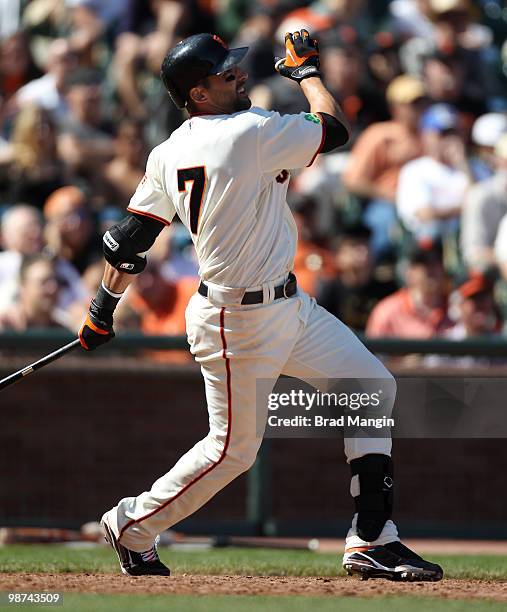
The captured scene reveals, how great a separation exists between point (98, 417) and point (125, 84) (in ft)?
13.0

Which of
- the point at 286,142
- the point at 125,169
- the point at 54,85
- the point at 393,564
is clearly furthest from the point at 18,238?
the point at 393,564

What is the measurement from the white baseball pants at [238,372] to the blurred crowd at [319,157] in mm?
A: 3397

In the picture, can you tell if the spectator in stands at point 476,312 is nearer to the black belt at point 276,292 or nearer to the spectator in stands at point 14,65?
the black belt at point 276,292

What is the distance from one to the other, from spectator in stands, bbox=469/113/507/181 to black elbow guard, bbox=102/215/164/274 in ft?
17.8

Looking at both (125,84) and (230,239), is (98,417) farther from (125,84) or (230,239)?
(125,84)

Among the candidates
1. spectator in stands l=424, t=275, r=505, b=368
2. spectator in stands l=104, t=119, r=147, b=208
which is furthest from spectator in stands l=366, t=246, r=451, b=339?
spectator in stands l=104, t=119, r=147, b=208

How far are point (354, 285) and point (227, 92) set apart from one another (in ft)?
13.7

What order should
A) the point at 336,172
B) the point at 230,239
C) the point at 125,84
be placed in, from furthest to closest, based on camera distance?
the point at 125,84
the point at 336,172
the point at 230,239

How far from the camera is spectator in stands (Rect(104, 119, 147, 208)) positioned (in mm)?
10391

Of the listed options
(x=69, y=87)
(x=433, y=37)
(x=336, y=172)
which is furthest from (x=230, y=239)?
(x=433, y=37)

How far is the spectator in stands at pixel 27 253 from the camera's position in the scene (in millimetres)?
9148

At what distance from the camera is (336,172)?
10484mm

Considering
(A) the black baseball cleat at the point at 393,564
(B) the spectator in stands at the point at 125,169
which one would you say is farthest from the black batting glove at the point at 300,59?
(B) the spectator in stands at the point at 125,169

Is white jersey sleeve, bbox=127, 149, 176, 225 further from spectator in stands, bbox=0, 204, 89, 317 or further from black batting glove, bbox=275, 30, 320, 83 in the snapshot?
spectator in stands, bbox=0, 204, 89, 317
